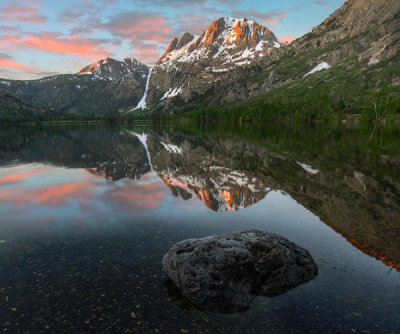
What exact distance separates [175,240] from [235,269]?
4952 mm

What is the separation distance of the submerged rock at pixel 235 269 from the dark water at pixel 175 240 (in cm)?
43

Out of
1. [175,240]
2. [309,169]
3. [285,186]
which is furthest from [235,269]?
[309,169]

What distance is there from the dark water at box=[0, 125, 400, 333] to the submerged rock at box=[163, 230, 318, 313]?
43 cm

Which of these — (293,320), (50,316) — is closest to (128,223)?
(50,316)

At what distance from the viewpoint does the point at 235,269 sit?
395 inches

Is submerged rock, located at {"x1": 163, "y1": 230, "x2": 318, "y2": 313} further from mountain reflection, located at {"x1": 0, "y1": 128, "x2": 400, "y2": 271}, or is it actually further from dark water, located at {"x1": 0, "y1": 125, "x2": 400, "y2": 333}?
mountain reflection, located at {"x1": 0, "y1": 128, "x2": 400, "y2": 271}

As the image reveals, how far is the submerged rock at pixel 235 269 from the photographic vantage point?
959cm

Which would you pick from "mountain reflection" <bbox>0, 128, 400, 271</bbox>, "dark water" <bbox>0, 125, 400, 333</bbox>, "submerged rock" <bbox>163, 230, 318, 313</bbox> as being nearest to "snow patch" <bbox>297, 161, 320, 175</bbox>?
"mountain reflection" <bbox>0, 128, 400, 271</bbox>

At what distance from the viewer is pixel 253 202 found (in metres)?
20.7

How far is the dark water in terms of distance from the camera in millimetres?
8812

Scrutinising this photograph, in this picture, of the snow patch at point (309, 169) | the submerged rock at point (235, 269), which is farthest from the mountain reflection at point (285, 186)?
the submerged rock at point (235, 269)

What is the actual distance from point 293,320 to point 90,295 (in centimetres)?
679

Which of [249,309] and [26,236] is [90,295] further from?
[26,236]

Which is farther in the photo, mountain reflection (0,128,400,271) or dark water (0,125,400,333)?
mountain reflection (0,128,400,271)
